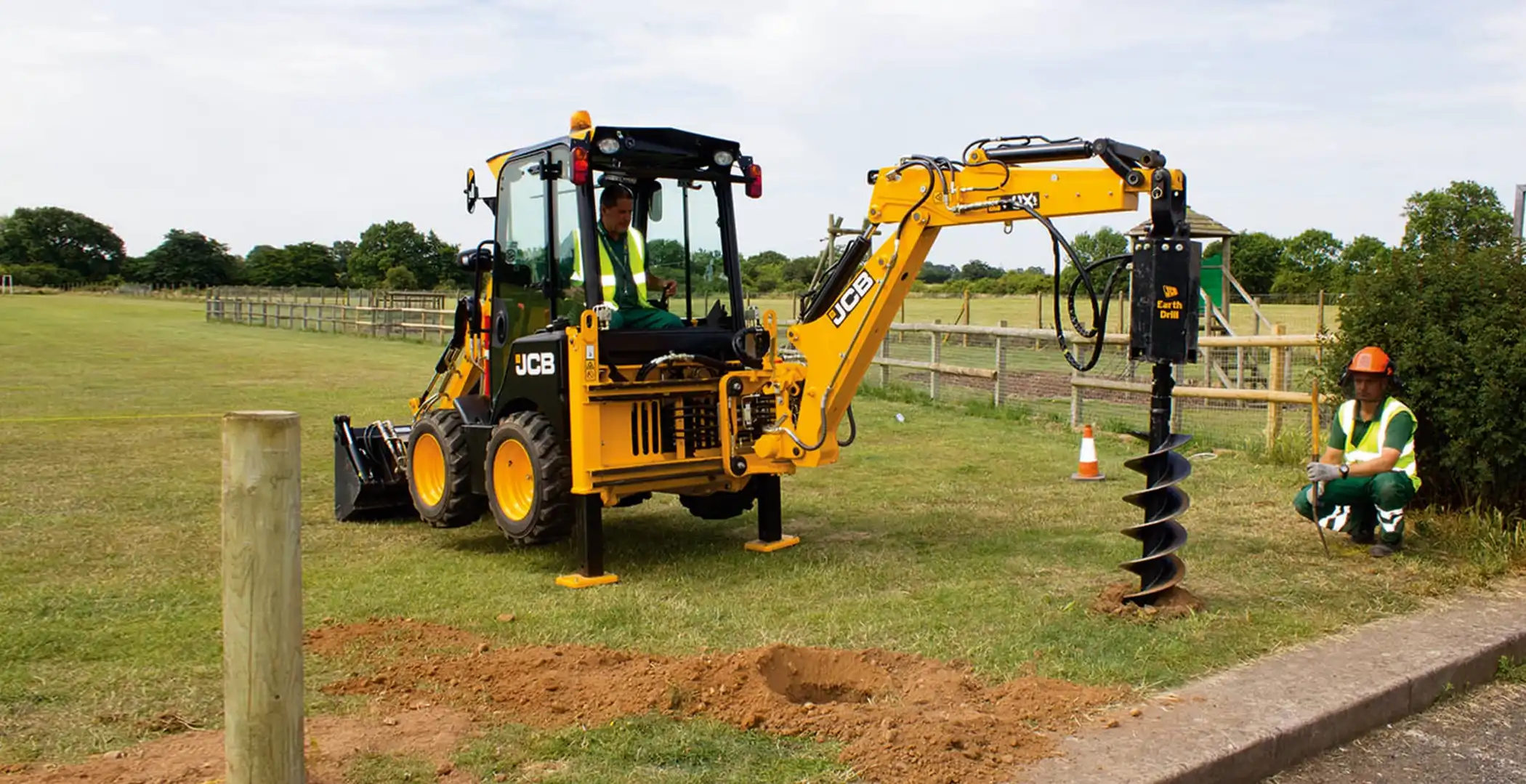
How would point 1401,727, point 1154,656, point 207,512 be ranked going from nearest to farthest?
point 1401,727 < point 1154,656 < point 207,512

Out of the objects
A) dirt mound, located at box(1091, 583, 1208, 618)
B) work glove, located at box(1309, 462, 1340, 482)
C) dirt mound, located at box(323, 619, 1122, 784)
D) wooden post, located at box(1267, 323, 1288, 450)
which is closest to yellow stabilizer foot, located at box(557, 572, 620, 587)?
dirt mound, located at box(323, 619, 1122, 784)

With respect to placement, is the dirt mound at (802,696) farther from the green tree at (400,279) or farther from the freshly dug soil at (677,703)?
the green tree at (400,279)

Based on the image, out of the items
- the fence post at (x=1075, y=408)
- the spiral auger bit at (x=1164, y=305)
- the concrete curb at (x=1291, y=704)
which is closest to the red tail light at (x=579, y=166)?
the spiral auger bit at (x=1164, y=305)

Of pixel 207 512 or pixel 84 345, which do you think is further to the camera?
pixel 84 345

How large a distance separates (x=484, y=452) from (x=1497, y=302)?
22.1ft

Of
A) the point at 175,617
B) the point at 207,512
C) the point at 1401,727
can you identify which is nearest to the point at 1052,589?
the point at 1401,727

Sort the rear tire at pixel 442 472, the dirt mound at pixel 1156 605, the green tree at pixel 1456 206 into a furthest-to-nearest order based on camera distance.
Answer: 1. the green tree at pixel 1456 206
2. the rear tire at pixel 442 472
3. the dirt mound at pixel 1156 605

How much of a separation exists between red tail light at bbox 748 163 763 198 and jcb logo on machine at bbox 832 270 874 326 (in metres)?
1.17

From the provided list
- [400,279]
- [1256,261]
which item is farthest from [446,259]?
[1256,261]

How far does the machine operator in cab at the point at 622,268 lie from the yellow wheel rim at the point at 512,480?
995 mm

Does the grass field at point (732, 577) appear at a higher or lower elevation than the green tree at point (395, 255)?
lower

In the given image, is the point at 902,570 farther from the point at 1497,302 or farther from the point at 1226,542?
the point at 1497,302

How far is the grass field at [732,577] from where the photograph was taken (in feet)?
17.6

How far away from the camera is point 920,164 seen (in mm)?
7328
